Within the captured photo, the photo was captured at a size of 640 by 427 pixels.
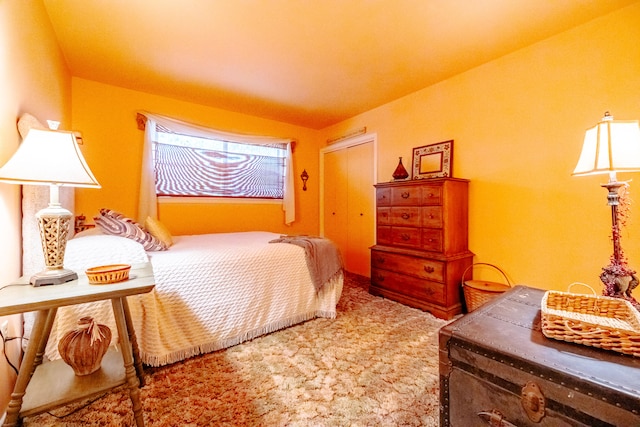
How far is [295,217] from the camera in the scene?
4.47 meters

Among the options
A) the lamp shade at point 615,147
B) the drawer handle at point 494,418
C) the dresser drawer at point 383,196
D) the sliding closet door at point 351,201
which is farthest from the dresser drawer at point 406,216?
the drawer handle at point 494,418

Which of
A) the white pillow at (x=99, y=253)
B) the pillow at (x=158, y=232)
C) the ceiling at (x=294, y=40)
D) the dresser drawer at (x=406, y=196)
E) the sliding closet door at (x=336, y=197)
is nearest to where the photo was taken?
the white pillow at (x=99, y=253)

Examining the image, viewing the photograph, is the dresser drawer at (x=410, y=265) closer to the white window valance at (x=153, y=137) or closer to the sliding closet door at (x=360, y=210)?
the sliding closet door at (x=360, y=210)

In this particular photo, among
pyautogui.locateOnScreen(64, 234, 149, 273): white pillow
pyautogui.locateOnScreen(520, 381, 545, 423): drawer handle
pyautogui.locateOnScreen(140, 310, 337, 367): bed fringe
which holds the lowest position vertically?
pyautogui.locateOnScreen(140, 310, 337, 367): bed fringe

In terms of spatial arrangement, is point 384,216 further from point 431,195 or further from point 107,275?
point 107,275

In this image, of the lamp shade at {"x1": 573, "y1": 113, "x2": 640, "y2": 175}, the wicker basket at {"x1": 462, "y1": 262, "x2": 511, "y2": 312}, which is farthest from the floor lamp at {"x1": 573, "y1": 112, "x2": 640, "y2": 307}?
the wicker basket at {"x1": 462, "y1": 262, "x2": 511, "y2": 312}

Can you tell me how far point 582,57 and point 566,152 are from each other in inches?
28.1

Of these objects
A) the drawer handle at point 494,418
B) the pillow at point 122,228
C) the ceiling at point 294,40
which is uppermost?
the ceiling at point 294,40

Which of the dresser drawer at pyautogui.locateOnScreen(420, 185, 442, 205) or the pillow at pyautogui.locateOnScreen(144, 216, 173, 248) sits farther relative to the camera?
the dresser drawer at pyautogui.locateOnScreen(420, 185, 442, 205)

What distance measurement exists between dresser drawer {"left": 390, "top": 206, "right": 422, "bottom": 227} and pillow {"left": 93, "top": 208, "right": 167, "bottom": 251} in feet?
7.44

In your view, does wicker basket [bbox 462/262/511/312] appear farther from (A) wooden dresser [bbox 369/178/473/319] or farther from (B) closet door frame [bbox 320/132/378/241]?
(B) closet door frame [bbox 320/132/378/241]

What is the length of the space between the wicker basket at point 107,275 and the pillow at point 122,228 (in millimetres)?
819

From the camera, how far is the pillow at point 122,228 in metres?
1.95

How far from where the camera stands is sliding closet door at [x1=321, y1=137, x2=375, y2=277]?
3889 mm
